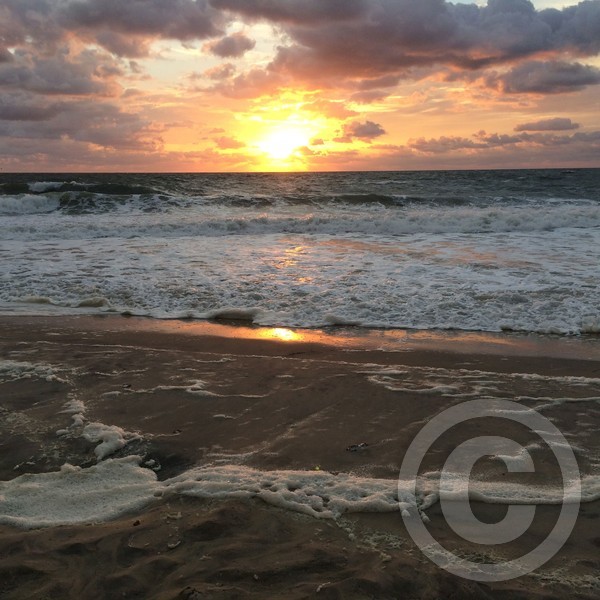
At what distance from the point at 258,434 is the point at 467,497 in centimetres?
159

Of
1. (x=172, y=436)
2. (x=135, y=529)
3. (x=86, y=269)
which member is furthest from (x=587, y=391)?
(x=86, y=269)

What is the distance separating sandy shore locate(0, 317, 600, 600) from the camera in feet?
8.15

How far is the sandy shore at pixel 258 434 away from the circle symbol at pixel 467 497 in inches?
2.2

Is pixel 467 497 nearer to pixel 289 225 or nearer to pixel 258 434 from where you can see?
pixel 258 434

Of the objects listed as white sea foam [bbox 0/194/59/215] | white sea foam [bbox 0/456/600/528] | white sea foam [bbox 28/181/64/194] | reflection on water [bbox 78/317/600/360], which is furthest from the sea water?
white sea foam [bbox 28/181/64/194]

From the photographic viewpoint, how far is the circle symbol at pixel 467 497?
2.61m

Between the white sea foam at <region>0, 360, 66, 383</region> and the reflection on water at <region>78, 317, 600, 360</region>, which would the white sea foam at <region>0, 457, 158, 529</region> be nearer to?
the white sea foam at <region>0, 360, 66, 383</region>

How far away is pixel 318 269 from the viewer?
1083cm

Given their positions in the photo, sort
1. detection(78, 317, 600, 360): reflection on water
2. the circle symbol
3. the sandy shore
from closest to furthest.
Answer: the sandy shore
the circle symbol
detection(78, 317, 600, 360): reflection on water

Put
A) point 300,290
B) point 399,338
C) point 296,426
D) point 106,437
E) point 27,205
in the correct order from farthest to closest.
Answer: point 27,205 < point 300,290 < point 399,338 < point 296,426 < point 106,437

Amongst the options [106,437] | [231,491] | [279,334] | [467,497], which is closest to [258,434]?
[231,491]

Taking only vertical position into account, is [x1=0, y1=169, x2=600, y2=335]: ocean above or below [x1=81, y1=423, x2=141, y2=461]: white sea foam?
above

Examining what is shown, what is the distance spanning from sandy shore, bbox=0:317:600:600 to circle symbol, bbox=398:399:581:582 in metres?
0.06

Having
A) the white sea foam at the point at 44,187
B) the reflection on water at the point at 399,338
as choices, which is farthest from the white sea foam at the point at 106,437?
the white sea foam at the point at 44,187
